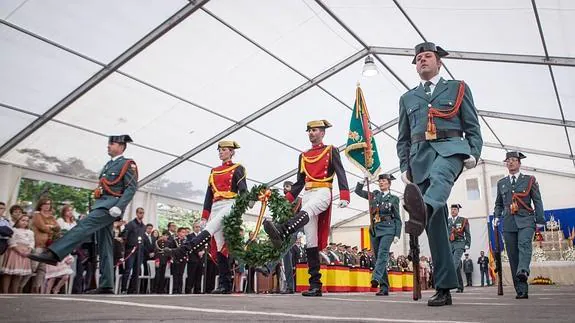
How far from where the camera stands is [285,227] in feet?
16.1

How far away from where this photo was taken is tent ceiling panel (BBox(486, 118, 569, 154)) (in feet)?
44.3

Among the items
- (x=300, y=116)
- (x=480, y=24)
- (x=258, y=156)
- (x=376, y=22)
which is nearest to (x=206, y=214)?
(x=376, y=22)

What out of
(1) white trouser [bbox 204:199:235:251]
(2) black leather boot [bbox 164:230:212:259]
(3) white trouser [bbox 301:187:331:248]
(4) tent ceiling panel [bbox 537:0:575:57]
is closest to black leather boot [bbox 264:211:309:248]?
(3) white trouser [bbox 301:187:331:248]

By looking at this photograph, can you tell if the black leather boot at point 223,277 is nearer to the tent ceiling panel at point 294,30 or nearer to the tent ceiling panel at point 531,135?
the tent ceiling panel at point 294,30

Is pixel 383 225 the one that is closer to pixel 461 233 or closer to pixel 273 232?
pixel 273 232

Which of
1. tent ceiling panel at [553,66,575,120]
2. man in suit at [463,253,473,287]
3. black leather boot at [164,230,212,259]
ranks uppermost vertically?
tent ceiling panel at [553,66,575,120]

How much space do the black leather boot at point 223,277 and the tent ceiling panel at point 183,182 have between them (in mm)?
7323

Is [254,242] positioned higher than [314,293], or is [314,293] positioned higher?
[254,242]

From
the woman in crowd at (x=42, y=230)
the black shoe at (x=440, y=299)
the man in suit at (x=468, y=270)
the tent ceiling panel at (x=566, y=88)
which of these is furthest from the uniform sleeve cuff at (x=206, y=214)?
the man in suit at (x=468, y=270)

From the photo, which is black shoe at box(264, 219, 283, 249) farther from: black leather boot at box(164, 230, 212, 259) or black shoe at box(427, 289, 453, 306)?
black shoe at box(427, 289, 453, 306)

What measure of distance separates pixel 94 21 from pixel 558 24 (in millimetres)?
7546

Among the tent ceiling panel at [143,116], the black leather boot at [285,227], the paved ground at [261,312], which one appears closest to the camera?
the paved ground at [261,312]

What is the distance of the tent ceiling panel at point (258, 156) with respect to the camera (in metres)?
12.8

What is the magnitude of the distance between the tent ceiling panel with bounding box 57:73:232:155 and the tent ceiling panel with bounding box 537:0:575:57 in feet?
22.9
